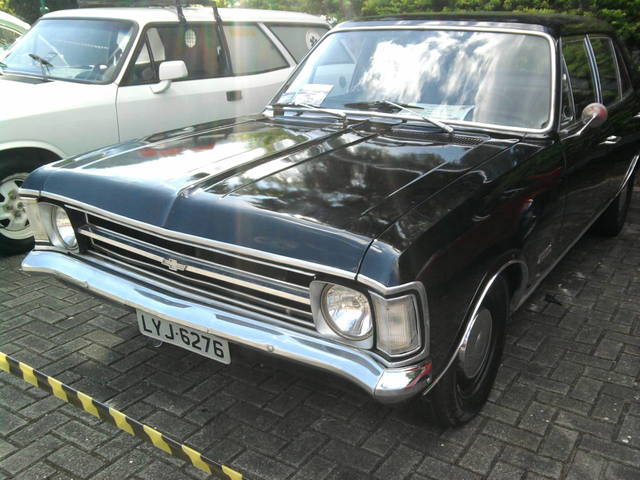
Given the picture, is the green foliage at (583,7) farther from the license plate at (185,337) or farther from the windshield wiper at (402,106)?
the license plate at (185,337)

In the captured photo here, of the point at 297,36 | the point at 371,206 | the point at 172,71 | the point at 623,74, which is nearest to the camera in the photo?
the point at 371,206

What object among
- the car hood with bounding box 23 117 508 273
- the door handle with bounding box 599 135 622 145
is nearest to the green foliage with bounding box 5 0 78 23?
the car hood with bounding box 23 117 508 273

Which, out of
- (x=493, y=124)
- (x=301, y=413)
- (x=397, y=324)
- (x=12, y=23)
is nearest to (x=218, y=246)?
(x=397, y=324)

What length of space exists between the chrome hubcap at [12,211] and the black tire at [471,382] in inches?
146

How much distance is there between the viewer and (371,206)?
2562 mm

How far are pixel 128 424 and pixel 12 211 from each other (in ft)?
10.4

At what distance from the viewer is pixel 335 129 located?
12.0 ft

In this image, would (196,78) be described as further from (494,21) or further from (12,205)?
(494,21)

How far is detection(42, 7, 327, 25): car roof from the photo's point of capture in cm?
567

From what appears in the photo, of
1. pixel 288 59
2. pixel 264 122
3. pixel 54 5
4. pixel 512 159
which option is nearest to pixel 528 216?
pixel 512 159

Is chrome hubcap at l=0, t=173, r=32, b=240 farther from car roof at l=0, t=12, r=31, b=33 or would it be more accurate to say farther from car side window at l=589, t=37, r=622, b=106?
car roof at l=0, t=12, r=31, b=33

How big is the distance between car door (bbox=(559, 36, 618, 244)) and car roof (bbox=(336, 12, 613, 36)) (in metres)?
0.10

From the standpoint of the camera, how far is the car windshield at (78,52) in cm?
546

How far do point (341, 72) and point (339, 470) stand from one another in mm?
2451
